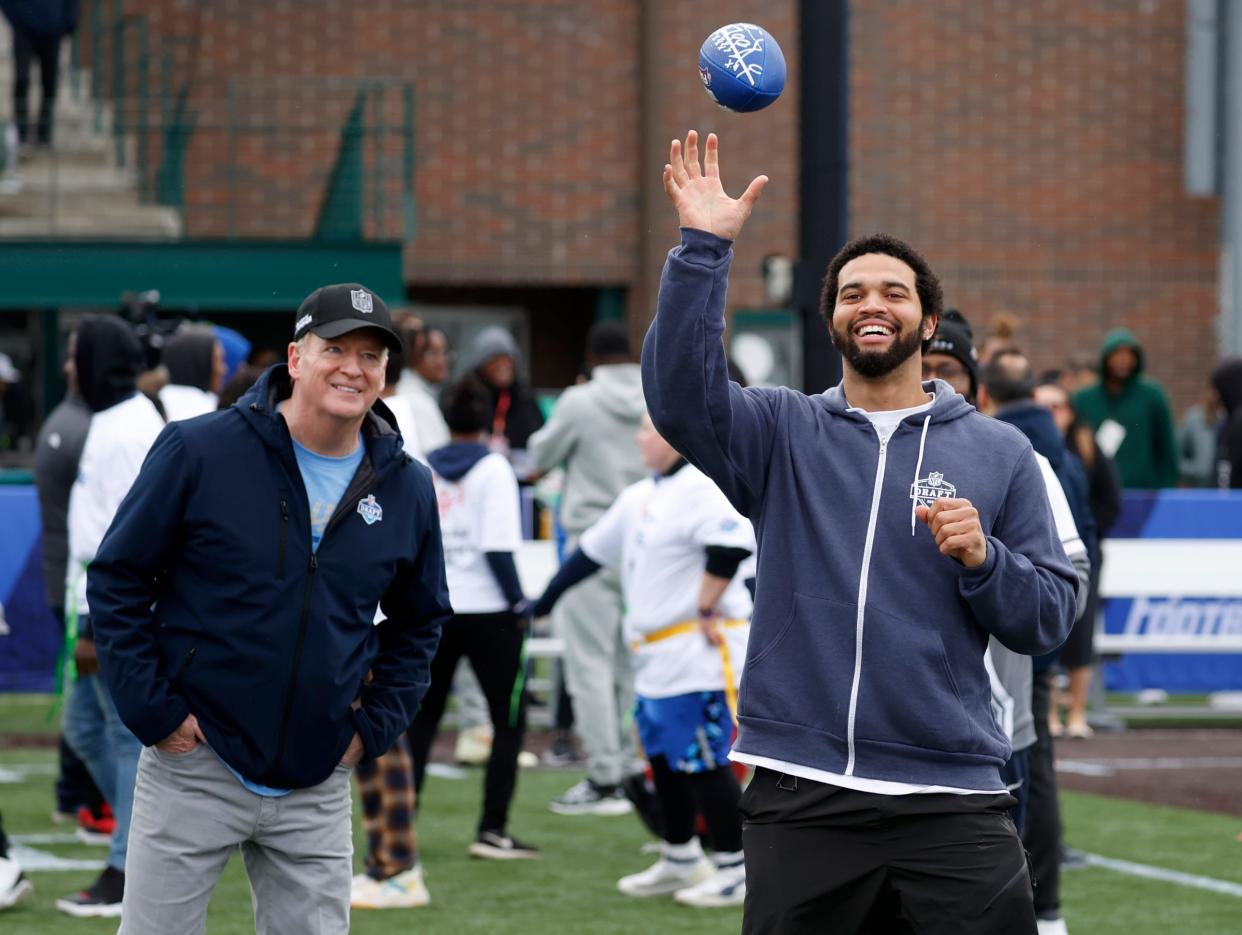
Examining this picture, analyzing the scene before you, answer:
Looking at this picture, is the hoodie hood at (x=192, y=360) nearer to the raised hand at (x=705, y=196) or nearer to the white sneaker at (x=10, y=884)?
the white sneaker at (x=10, y=884)

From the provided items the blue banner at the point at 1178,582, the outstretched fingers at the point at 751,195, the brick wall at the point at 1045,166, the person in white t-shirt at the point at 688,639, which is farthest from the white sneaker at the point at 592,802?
the brick wall at the point at 1045,166

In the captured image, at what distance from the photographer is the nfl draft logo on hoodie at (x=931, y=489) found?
4.32 m

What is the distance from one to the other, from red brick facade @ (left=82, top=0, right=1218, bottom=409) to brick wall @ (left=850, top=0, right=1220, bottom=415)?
24 millimetres

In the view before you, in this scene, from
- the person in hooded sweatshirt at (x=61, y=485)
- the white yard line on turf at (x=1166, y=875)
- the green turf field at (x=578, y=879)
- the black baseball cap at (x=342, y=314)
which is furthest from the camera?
the person in hooded sweatshirt at (x=61, y=485)

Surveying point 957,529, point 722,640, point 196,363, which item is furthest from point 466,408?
point 957,529

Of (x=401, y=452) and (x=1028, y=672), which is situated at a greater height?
(x=401, y=452)

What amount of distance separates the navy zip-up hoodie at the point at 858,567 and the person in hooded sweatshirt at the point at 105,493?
12.1 ft

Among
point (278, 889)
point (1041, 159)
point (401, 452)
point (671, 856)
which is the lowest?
point (671, 856)

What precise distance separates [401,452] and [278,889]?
1065 millimetres

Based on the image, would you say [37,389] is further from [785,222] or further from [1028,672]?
[1028,672]

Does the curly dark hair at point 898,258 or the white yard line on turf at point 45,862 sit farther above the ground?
the curly dark hair at point 898,258

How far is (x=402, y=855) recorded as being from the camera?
8070 millimetres

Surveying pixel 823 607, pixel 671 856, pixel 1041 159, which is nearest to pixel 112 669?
pixel 823 607

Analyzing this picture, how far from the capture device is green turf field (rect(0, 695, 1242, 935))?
7789 millimetres
